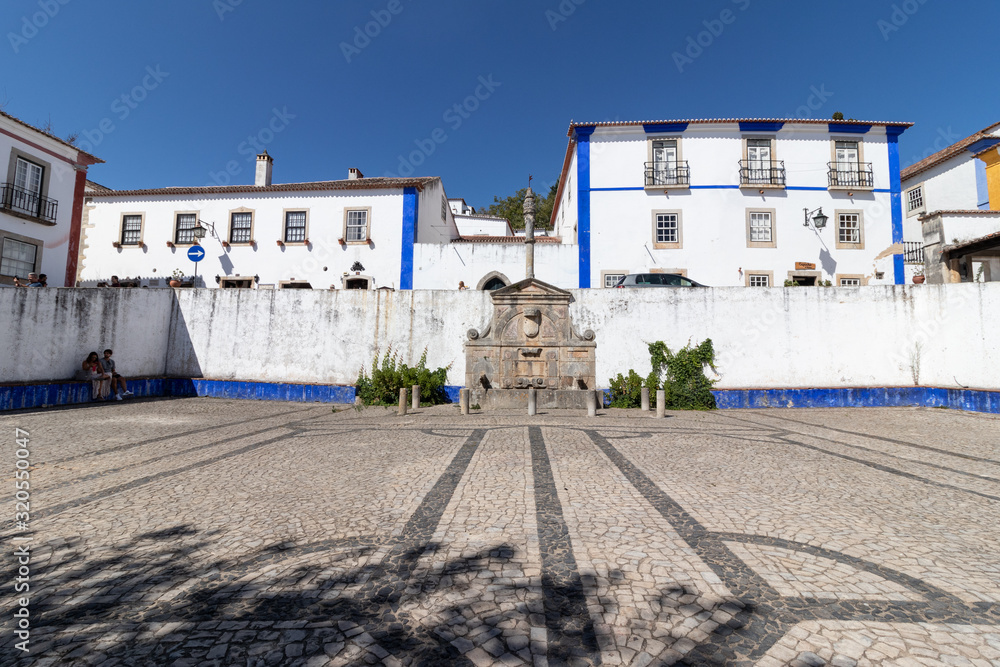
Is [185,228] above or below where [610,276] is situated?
above

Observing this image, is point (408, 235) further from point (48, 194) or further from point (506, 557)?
point (506, 557)

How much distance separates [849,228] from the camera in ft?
59.2

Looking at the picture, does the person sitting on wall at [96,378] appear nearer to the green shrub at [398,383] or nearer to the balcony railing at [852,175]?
the green shrub at [398,383]

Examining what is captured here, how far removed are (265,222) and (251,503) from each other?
18552mm

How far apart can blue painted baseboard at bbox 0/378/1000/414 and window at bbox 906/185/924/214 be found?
1574 cm

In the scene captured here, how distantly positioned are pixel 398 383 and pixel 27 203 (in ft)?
48.7

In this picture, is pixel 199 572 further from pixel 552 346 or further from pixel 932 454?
pixel 552 346

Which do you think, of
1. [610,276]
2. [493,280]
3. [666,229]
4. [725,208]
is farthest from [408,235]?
[725,208]

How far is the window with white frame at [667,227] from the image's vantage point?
18.2 meters

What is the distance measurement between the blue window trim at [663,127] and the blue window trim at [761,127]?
236 cm

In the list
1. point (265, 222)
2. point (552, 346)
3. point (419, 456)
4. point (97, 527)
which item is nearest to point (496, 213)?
point (265, 222)

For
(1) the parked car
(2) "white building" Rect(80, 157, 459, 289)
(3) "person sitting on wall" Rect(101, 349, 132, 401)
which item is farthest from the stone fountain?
(3) "person sitting on wall" Rect(101, 349, 132, 401)

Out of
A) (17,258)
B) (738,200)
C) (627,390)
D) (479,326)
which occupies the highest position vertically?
(738,200)

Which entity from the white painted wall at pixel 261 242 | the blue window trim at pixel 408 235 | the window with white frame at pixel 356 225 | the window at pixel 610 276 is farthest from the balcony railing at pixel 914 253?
the window with white frame at pixel 356 225
